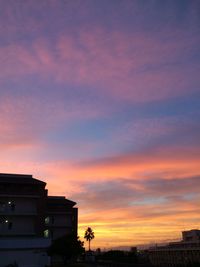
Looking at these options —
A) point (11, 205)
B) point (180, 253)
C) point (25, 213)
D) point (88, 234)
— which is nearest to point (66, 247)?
point (25, 213)

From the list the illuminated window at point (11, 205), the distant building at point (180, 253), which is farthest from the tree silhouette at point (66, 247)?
the distant building at point (180, 253)

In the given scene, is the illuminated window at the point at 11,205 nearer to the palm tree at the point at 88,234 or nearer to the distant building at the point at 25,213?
the distant building at the point at 25,213

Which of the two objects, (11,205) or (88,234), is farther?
(88,234)

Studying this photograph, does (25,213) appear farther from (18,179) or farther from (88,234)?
(88,234)

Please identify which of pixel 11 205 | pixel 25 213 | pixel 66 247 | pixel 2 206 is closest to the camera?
pixel 66 247

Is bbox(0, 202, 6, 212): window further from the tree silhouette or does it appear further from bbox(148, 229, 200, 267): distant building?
bbox(148, 229, 200, 267): distant building

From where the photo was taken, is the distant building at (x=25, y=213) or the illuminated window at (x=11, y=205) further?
the illuminated window at (x=11, y=205)

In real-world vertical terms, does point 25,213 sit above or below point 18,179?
below

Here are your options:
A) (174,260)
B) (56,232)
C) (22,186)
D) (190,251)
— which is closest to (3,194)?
(22,186)

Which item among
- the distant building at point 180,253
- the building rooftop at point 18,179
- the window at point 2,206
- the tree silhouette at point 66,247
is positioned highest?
the building rooftop at point 18,179

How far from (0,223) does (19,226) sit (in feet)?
11.5

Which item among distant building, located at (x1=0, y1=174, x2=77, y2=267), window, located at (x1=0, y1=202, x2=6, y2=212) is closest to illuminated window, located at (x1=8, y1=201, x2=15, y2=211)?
distant building, located at (x1=0, y1=174, x2=77, y2=267)

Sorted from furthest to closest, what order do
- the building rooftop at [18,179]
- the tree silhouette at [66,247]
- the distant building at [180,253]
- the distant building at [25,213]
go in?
the distant building at [180,253] → the building rooftop at [18,179] → the distant building at [25,213] → the tree silhouette at [66,247]

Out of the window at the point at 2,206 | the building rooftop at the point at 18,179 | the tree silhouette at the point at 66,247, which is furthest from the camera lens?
the building rooftop at the point at 18,179
